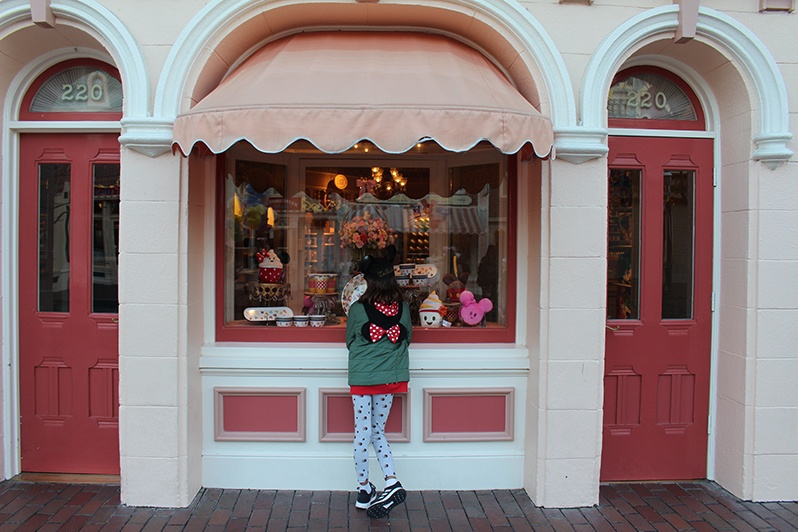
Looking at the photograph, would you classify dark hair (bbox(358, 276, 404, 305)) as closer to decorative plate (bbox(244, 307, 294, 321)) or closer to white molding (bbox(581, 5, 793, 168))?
decorative plate (bbox(244, 307, 294, 321))

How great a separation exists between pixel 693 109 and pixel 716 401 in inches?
97.4

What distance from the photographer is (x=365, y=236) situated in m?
4.80

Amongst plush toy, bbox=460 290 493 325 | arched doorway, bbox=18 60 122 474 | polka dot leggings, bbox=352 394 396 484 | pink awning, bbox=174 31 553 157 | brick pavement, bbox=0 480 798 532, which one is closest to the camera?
pink awning, bbox=174 31 553 157

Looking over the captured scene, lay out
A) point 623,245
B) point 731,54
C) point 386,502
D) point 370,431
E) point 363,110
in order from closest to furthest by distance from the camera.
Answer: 1. point 363,110
2. point 386,502
3. point 370,431
4. point 731,54
5. point 623,245

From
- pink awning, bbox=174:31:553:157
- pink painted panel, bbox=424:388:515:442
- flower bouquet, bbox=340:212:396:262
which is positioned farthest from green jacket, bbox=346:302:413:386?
pink awning, bbox=174:31:553:157

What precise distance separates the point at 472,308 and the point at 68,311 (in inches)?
134

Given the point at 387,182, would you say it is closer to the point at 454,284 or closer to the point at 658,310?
the point at 454,284

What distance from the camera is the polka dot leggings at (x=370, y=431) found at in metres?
3.93

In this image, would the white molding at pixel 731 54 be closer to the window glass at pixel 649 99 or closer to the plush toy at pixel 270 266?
the window glass at pixel 649 99

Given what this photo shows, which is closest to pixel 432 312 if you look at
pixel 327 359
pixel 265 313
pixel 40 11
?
pixel 327 359

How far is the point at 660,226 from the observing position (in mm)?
4508

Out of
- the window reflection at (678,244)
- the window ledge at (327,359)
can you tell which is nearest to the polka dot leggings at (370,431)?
the window ledge at (327,359)

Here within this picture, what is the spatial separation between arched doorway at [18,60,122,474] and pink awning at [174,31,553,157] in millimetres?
1577

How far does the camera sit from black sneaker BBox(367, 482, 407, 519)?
383 cm
